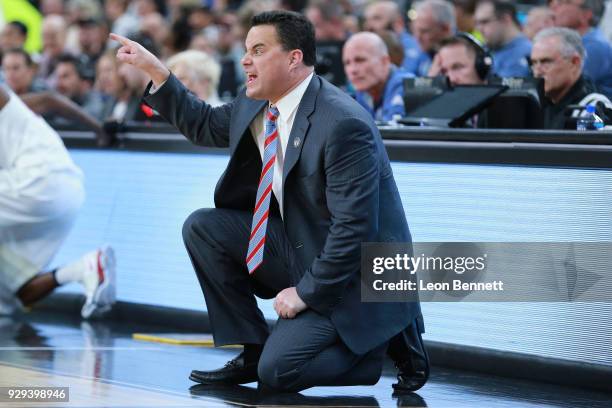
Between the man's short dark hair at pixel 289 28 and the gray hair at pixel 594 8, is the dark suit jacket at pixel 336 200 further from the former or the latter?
the gray hair at pixel 594 8

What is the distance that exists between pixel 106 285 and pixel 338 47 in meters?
3.14

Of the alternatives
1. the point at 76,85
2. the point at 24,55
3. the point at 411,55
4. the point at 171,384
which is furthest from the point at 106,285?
the point at 76,85

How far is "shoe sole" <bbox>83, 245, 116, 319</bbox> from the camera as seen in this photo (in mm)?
7332

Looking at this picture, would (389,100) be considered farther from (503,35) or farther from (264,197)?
(264,197)

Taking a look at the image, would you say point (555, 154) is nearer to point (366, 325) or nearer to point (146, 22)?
point (366, 325)

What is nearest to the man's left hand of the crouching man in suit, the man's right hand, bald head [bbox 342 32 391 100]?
the crouching man in suit

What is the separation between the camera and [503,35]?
368 inches

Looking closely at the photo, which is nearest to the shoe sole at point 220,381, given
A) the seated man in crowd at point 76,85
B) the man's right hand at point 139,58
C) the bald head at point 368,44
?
the man's right hand at point 139,58

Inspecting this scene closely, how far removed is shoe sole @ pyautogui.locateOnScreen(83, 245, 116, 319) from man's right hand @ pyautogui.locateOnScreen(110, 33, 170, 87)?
2349mm

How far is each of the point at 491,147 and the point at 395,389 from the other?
1.38 m

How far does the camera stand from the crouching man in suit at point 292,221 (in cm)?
479

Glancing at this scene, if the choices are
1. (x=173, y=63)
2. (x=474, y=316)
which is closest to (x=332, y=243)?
(x=474, y=316)

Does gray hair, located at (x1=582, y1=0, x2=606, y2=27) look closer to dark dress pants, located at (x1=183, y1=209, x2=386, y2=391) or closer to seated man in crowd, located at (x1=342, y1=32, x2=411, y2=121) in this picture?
seated man in crowd, located at (x1=342, y1=32, x2=411, y2=121)

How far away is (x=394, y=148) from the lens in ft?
20.6
